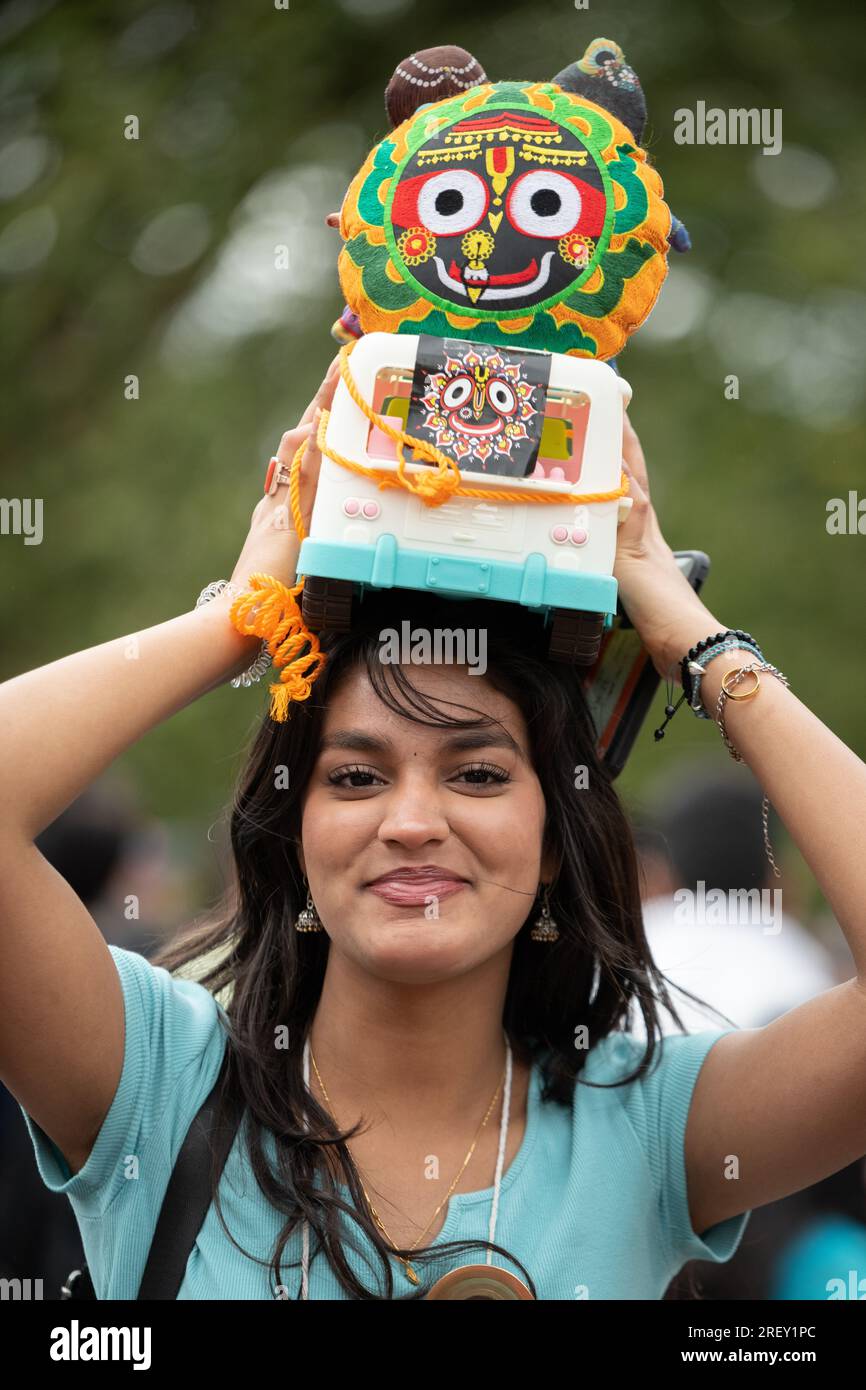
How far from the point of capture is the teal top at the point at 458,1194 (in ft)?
7.26

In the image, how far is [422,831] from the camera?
2217mm

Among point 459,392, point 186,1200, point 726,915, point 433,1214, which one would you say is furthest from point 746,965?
point 459,392

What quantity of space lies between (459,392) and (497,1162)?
47.6 inches

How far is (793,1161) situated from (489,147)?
5.35 ft

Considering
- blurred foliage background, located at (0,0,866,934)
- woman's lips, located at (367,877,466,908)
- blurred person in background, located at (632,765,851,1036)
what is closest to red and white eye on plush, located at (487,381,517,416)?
woman's lips, located at (367,877,466,908)

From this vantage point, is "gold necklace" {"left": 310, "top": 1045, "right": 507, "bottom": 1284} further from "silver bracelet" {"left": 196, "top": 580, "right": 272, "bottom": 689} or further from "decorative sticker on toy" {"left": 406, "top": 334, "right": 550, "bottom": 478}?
"decorative sticker on toy" {"left": 406, "top": 334, "right": 550, "bottom": 478}

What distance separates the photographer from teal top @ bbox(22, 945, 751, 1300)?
2213 millimetres

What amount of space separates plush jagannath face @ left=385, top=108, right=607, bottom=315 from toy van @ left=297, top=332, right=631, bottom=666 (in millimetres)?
110

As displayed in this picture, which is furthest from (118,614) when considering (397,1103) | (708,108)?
(397,1103)

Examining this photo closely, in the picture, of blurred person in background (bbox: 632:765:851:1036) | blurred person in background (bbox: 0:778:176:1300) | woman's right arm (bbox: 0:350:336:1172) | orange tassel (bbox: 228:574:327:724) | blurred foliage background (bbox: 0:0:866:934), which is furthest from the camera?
blurred foliage background (bbox: 0:0:866:934)

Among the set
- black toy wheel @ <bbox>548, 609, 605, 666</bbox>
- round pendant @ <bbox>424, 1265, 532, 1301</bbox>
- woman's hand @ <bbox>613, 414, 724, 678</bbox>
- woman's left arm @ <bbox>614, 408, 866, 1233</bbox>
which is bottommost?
round pendant @ <bbox>424, 1265, 532, 1301</bbox>

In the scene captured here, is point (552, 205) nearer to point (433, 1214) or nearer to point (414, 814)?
point (414, 814)

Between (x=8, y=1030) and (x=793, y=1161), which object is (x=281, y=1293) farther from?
(x=793, y=1161)
